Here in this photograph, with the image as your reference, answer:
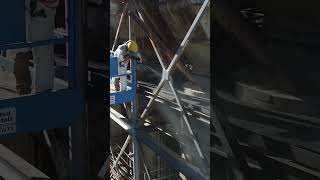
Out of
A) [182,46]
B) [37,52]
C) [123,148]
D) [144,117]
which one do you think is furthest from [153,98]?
[37,52]

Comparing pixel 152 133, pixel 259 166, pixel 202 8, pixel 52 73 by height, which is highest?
pixel 202 8

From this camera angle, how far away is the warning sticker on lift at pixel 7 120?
2.83 feet

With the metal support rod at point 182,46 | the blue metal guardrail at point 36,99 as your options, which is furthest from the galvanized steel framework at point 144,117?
the blue metal guardrail at point 36,99

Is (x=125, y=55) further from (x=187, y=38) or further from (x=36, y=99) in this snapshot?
(x=36, y=99)

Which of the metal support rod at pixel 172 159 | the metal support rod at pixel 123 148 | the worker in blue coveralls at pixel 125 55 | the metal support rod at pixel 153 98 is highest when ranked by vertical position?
the worker in blue coveralls at pixel 125 55

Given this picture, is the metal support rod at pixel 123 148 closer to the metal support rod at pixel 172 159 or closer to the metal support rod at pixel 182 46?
the metal support rod at pixel 172 159

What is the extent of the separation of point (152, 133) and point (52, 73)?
35.2 inches

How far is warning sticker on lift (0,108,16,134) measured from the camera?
0.86 meters

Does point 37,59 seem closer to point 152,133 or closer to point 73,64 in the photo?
point 73,64

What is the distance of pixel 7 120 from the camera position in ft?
2.85

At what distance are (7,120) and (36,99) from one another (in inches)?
2.9

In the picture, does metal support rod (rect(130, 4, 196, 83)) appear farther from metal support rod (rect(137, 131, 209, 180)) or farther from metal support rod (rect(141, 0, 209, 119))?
metal support rod (rect(137, 131, 209, 180))

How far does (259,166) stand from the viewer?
0.59 m

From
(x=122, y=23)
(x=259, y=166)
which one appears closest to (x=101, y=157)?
(x=259, y=166)
